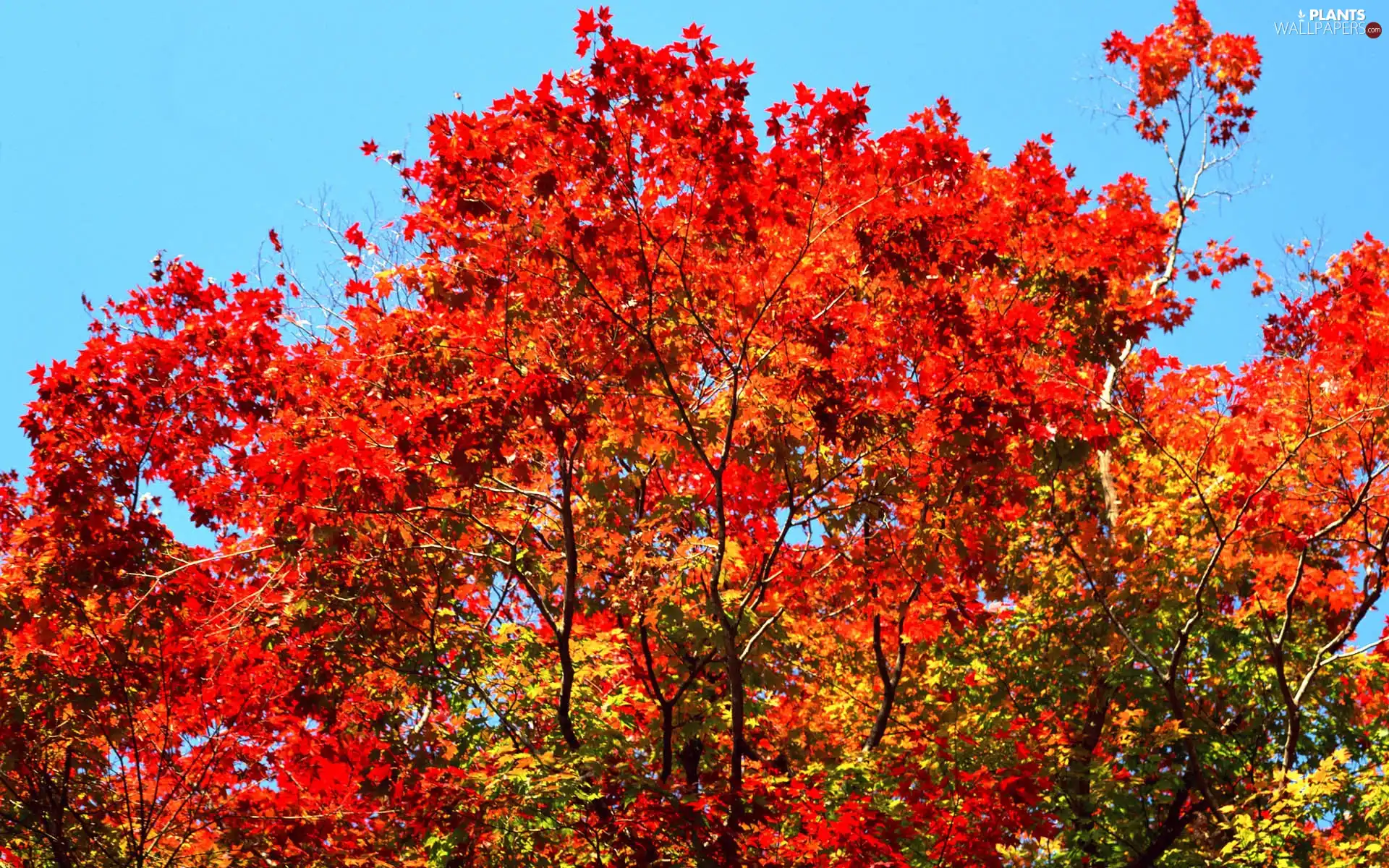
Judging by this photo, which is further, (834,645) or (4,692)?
(834,645)

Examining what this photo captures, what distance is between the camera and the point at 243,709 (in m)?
11.0

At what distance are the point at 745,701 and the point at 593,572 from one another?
2.20 metres

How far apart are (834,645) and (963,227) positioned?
5.69 m

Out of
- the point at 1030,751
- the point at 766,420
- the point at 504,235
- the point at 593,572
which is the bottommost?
the point at 1030,751

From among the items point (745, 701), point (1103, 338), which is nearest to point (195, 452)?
point (745, 701)

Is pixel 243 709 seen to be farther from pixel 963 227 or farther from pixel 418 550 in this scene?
pixel 963 227

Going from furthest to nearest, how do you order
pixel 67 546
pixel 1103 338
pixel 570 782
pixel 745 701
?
pixel 1103 338
pixel 745 701
pixel 67 546
pixel 570 782

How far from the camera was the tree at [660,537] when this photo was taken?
9094 mm

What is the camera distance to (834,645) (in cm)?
1380

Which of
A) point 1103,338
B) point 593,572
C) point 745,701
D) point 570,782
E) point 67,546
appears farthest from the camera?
point 1103,338

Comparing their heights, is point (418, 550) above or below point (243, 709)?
above

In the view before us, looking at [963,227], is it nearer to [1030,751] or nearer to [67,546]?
[1030,751]

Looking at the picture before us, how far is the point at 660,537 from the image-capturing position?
11984mm

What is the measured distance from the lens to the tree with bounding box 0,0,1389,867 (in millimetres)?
9094
